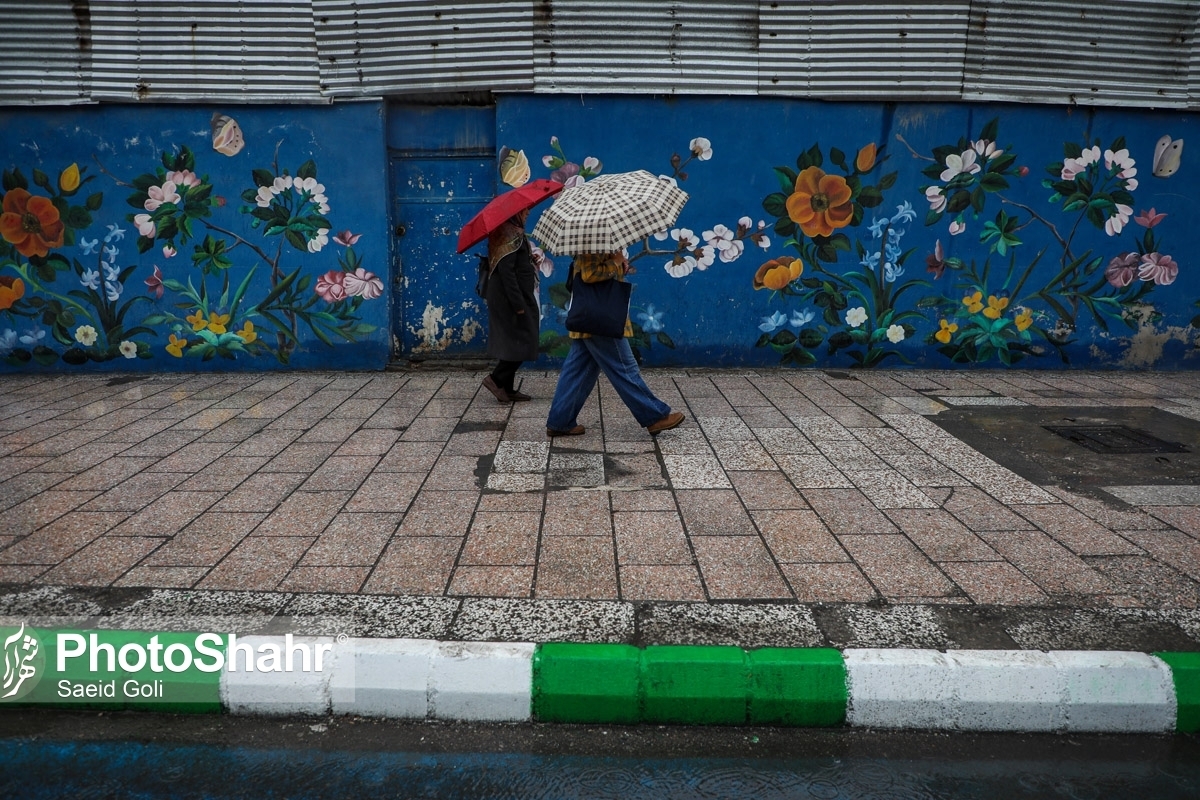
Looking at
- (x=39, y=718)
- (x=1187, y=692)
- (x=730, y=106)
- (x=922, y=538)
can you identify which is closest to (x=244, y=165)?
(x=730, y=106)

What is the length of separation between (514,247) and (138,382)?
423cm

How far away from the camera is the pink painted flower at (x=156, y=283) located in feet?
27.0

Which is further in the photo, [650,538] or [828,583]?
[650,538]

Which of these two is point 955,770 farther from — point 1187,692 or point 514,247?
point 514,247

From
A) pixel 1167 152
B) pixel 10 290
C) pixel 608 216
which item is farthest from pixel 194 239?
pixel 1167 152

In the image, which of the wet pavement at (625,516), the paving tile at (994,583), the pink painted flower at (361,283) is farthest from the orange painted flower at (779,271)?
the paving tile at (994,583)

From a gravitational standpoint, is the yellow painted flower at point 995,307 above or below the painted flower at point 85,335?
above

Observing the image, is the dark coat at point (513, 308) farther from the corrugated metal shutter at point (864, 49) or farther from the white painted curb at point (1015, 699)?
the white painted curb at point (1015, 699)

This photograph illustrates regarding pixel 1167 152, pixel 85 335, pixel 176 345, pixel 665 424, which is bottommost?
pixel 665 424

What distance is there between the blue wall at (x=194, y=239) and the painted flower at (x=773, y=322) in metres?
3.86

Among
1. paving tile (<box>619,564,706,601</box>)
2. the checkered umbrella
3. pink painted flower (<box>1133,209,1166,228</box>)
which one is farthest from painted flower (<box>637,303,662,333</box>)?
pink painted flower (<box>1133,209,1166,228</box>)

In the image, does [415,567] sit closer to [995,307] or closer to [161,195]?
[161,195]

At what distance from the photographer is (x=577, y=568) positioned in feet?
12.5

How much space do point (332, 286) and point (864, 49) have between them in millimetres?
5715
